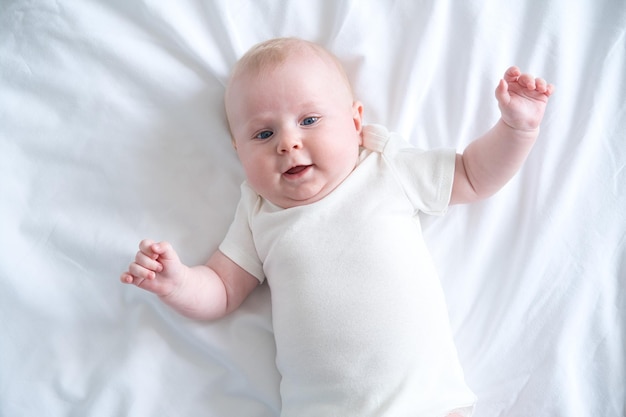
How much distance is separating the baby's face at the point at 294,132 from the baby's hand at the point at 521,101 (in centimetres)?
33

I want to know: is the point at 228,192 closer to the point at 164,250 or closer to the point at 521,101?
the point at 164,250

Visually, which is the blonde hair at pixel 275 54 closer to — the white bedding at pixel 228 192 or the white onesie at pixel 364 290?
the white bedding at pixel 228 192

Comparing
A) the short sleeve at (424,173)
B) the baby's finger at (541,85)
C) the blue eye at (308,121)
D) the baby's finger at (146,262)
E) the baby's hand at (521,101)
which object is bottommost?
the baby's finger at (146,262)

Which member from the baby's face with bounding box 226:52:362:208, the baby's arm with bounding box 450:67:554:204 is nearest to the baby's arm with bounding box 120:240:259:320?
the baby's face with bounding box 226:52:362:208

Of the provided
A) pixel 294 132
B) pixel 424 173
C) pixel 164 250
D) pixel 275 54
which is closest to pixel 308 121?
pixel 294 132

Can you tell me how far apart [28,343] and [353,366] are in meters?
0.73

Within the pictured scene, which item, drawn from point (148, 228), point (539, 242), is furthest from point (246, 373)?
point (539, 242)

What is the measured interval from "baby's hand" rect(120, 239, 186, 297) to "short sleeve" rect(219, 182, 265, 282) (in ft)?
0.49

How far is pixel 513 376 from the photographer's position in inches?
49.9

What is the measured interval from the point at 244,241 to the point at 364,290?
0.31 m

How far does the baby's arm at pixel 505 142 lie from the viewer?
1.15 metres

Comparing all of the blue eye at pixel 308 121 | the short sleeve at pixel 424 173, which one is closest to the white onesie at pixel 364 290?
the short sleeve at pixel 424 173

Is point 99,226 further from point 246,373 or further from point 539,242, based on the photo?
point 539,242

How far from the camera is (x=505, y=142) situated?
1211 mm
